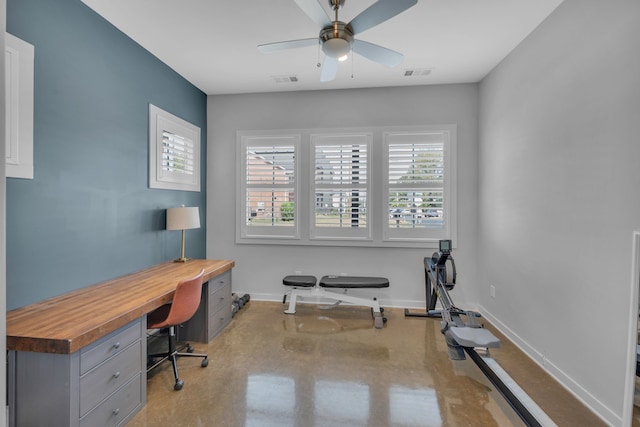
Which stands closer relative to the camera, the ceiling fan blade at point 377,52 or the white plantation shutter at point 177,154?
the ceiling fan blade at point 377,52

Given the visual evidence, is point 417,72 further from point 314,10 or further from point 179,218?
point 179,218

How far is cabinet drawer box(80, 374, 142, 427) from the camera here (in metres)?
1.57

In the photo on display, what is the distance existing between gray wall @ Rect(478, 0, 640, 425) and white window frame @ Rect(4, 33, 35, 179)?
375 cm

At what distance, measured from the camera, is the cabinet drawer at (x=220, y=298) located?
2.91m

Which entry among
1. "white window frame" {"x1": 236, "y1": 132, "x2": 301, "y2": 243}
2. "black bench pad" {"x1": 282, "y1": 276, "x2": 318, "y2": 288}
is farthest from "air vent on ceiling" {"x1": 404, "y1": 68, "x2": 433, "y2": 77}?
"black bench pad" {"x1": 282, "y1": 276, "x2": 318, "y2": 288}

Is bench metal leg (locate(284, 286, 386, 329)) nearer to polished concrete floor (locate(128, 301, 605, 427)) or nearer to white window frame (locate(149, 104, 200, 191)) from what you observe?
polished concrete floor (locate(128, 301, 605, 427))

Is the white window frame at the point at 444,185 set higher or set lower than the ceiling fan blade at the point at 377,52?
lower

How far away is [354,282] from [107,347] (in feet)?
8.13

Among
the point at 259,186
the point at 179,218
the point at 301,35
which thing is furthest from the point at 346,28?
the point at 259,186

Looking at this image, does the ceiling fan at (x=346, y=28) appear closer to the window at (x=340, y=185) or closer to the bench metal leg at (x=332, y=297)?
the window at (x=340, y=185)

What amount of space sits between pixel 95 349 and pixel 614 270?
317cm

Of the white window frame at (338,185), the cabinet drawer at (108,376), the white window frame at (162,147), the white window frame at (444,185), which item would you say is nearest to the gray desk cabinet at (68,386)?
the cabinet drawer at (108,376)

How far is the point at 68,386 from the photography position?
4.70ft

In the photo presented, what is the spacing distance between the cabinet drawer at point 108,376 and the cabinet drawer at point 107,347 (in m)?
0.03
